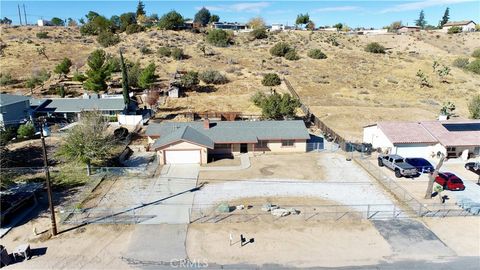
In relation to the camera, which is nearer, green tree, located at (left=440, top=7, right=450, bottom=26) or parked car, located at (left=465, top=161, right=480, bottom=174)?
parked car, located at (left=465, top=161, right=480, bottom=174)

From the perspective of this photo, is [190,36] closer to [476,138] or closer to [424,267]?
[476,138]

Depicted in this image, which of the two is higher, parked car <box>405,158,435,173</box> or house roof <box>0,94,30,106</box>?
house roof <box>0,94,30,106</box>

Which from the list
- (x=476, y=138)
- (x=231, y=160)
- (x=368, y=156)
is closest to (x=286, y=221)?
(x=231, y=160)

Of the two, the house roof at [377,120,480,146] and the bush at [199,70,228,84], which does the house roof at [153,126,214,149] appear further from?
the bush at [199,70,228,84]

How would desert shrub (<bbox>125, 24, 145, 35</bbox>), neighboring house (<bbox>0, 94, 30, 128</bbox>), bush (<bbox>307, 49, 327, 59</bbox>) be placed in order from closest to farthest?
neighboring house (<bbox>0, 94, 30, 128</bbox>) → bush (<bbox>307, 49, 327, 59</bbox>) → desert shrub (<bbox>125, 24, 145, 35</bbox>)

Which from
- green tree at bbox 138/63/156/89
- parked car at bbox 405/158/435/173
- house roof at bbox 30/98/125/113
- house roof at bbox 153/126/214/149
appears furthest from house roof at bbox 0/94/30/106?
parked car at bbox 405/158/435/173

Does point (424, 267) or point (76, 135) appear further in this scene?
point (76, 135)

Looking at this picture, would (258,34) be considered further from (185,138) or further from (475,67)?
(185,138)
